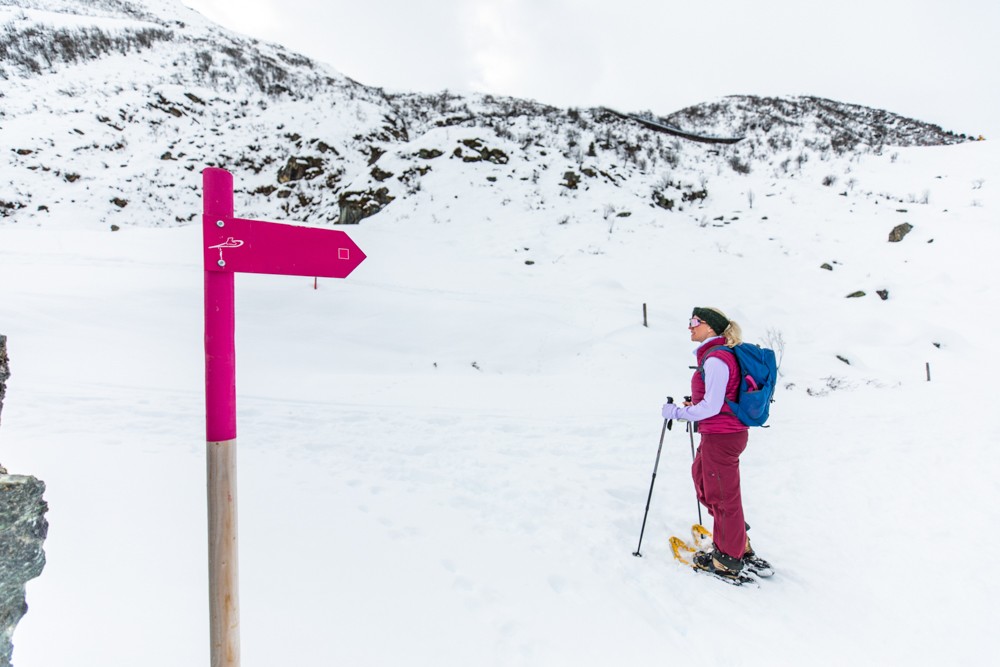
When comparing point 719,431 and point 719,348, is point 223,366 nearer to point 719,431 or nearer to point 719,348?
point 719,348

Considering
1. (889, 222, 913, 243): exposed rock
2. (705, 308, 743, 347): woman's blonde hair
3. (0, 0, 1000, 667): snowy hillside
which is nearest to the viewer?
(0, 0, 1000, 667): snowy hillside

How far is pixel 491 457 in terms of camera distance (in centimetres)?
504

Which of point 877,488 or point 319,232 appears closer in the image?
point 319,232

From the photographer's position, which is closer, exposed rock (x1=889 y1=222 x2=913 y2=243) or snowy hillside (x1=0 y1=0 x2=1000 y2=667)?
snowy hillside (x1=0 y1=0 x2=1000 y2=667)

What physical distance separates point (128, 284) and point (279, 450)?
7.52 metres

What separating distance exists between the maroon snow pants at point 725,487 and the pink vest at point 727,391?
2.3 inches

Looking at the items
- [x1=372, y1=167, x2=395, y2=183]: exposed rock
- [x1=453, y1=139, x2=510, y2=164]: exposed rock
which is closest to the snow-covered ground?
[x1=372, y1=167, x2=395, y2=183]: exposed rock

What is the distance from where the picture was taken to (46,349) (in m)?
6.86

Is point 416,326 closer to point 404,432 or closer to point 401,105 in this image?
point 404,432

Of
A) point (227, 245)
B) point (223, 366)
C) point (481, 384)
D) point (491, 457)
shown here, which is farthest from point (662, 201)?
point (223, 366)

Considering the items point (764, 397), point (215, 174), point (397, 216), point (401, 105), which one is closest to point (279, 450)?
point (215, 174)

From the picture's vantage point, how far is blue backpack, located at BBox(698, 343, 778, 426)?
3047 millimetres

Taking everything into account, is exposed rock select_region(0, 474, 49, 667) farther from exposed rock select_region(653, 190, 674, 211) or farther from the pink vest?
exposed rock select_region(653, 190, 674, 211)

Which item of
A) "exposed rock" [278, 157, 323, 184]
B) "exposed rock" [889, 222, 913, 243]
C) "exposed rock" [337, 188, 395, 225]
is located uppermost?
"exposed rock" [278, 157, 323, 184]
